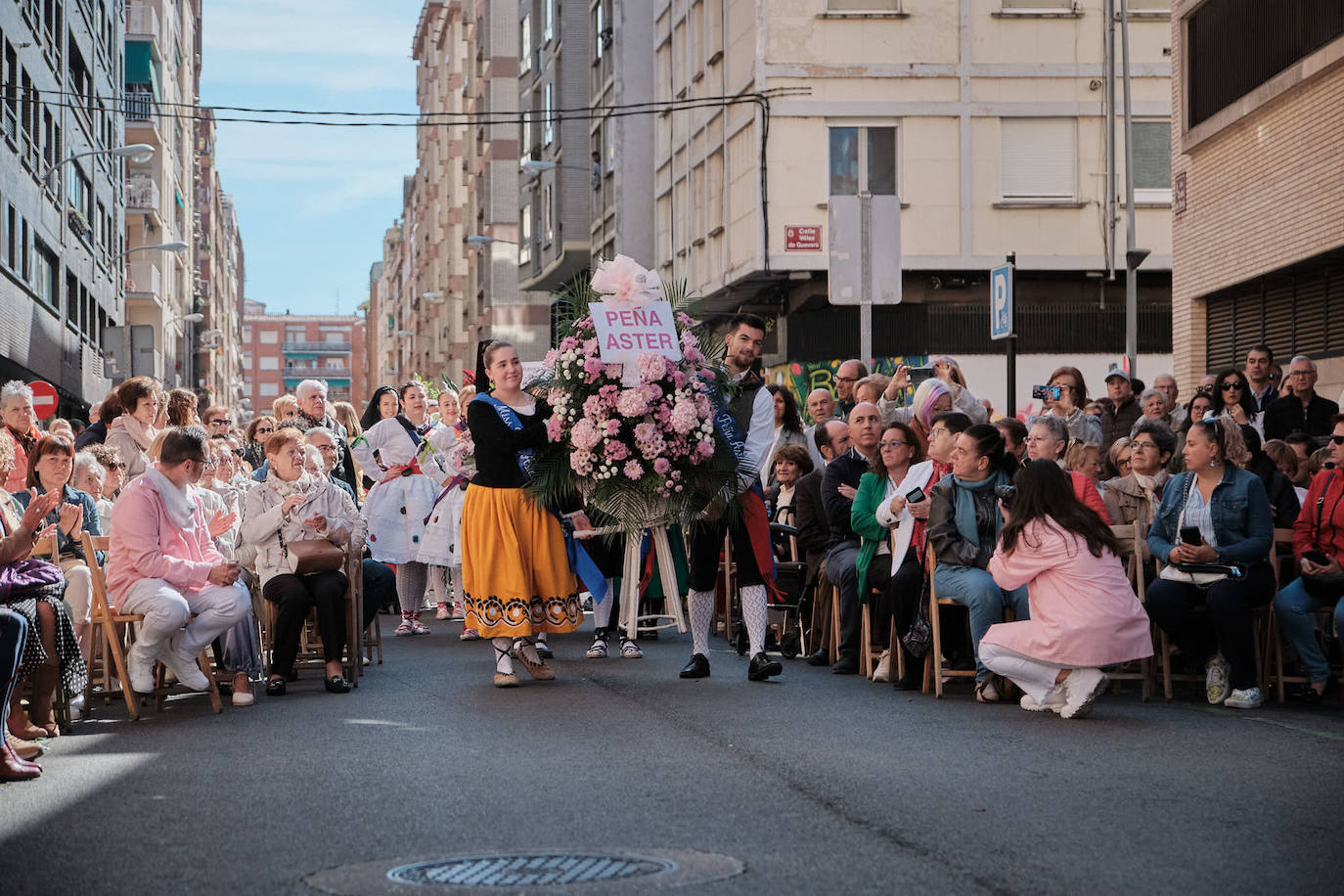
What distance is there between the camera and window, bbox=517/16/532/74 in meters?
60.5

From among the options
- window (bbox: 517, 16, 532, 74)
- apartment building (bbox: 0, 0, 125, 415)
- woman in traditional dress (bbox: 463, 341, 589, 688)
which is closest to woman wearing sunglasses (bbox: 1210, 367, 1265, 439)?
woman in traditional dress (bbox: 463, 341, 589, 688)

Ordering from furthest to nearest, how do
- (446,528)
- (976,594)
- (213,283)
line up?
1. (213,283)
2. (446,528)
3. (976,594)

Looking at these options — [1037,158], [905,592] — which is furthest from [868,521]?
[1037,158]

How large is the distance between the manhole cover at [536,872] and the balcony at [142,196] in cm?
6908

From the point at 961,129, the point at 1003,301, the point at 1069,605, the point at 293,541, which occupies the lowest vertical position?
the point at 1069,605

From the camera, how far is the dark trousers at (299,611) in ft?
40.2

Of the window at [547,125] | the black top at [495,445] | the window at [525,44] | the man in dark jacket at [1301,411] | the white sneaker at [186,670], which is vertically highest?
the window at [525,44]

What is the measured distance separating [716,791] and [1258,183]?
16.5m

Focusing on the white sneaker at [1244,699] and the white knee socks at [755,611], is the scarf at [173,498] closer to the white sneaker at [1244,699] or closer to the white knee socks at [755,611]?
the white knee socks at [755,611]

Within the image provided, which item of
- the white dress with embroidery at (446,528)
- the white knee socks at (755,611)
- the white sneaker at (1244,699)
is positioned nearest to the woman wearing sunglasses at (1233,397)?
the white sneaker at (1244,699)

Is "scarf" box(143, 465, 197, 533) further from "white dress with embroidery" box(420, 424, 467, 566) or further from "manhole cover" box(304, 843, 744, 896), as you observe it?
"white dress with embroidery" box(420, 424, 467, 566)

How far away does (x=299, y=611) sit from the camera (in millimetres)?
12375

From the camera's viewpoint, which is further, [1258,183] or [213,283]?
[213,283]

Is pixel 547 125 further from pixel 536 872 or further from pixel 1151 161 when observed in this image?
pixel 536 872
